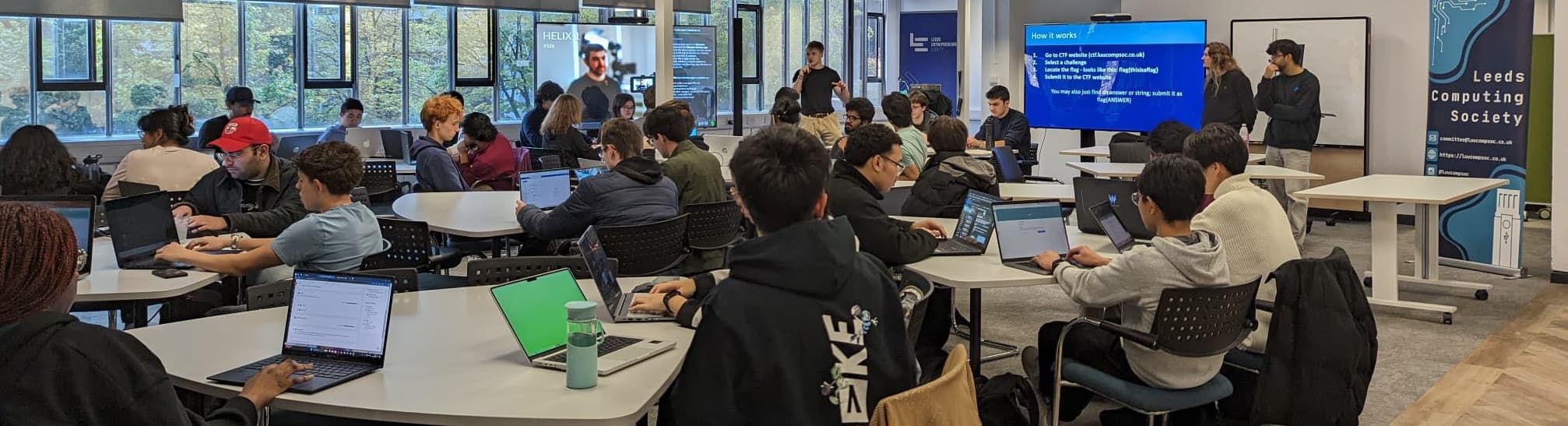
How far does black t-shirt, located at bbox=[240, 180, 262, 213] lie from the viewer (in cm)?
533

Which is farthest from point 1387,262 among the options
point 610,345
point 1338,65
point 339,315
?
point 339,315

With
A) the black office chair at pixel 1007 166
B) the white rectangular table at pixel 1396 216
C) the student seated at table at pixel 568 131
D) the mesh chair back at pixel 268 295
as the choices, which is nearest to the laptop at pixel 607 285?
the mesh chair back at pixel 268 295

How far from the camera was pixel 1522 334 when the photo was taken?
6.38 m

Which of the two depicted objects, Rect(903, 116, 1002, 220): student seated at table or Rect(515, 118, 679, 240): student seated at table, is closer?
Rect(515, 118, 679, 240): student seated at table

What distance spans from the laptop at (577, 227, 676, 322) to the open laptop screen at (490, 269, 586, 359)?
17cm

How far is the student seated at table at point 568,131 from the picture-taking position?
8859 millimetres

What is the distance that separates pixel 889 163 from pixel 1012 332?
7.51 feet

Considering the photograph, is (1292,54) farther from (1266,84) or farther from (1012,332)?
(1012,332)

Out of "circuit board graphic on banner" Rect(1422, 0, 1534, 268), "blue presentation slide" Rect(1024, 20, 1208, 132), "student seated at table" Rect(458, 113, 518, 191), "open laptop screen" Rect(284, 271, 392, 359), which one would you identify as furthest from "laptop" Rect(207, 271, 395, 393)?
"blue presentation slide" Rect(1024, 20, 1208, 132)

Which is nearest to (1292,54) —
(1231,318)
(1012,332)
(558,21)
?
(1012,332)

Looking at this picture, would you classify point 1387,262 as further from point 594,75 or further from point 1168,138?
point 594,75

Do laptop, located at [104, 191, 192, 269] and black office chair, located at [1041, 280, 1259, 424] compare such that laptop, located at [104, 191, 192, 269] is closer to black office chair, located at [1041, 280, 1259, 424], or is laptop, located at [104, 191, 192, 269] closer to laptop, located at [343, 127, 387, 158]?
black office chair, located at [1041, 280, 1259, 424]

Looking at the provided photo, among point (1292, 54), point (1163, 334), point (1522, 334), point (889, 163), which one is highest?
point (1292, 54)

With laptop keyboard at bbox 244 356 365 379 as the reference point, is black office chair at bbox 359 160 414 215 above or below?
above
